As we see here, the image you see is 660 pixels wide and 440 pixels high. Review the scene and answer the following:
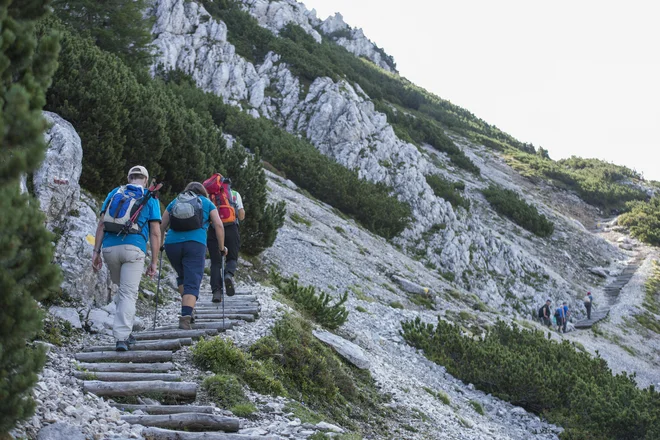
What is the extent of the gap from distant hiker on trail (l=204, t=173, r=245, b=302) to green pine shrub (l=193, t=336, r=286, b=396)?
2428mm

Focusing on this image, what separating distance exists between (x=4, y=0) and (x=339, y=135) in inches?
1499

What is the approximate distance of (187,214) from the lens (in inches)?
291

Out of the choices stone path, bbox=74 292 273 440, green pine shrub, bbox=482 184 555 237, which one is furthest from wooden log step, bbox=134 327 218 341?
green pine shrub, bbox=482 184 555 237

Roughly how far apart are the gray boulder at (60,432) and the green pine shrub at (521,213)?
143 ft

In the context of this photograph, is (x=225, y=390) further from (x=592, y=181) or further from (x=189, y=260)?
(x=592, y=181)

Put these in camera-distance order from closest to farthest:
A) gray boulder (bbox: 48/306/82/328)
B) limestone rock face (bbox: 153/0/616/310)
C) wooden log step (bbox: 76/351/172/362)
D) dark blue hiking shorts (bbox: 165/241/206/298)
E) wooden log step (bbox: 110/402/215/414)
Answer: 1. wooden log step (bbox: 110/402/215/414)
2. wooden log step (bbox: 76/351/172/362)
3. gray boulder (bbox: 48/306/82/328)
4. dark blue hiking shorts (bbox: 165/241/206/298)
5. limestone rock face (bbox: 153/0/616/310)

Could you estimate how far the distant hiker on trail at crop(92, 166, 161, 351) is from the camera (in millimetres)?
6219

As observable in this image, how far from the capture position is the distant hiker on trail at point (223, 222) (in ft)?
30.1

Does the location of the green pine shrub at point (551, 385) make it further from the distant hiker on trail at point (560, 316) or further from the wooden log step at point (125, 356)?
the distant hiker on trail at point (560, 316)

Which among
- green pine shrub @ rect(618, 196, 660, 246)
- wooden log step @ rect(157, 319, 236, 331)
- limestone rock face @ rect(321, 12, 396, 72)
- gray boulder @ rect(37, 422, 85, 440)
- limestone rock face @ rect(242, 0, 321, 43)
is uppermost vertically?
limestone rock face @ rect(321, 12, 396, 72)

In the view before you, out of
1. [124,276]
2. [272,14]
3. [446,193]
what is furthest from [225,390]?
[272,14]

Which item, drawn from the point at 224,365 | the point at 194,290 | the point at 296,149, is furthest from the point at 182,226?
the point at 296,149

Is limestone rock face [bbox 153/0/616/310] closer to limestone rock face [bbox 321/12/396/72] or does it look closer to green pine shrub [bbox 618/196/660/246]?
green pine shrub [bbox 618/196/660/246]

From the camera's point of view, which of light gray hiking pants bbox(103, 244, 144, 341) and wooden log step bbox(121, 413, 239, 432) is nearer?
wooden log step bbox(121, 413, 239, 432)
